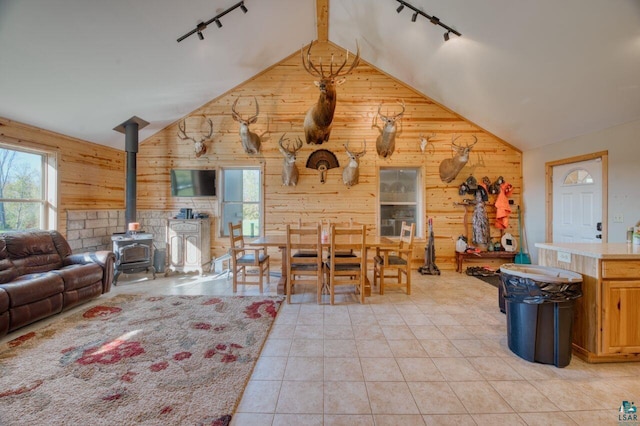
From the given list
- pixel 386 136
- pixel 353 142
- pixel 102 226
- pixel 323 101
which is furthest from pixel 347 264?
pixel 102 226

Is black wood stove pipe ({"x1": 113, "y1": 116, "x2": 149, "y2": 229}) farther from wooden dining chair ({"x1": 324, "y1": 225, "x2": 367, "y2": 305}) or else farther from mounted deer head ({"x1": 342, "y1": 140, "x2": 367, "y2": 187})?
mounted deer head ({"x1": 342, "y1": 140, "x2": 367, "y2": 187})

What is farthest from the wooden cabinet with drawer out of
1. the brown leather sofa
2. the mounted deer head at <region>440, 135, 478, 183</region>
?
the brown leather sofa

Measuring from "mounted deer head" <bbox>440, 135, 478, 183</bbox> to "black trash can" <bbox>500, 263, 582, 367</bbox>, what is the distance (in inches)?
120

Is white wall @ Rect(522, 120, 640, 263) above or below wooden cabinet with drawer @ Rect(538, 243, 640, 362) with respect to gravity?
above

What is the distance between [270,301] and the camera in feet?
11.3

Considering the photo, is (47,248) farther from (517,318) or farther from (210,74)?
(517,318)

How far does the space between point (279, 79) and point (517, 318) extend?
5418mm

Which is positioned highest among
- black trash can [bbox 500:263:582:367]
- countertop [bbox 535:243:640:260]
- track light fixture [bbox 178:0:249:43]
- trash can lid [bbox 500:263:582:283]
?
track light fixture [bbox 178:0:249:43]

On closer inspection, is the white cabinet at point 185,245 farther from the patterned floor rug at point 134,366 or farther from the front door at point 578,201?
the front door at point 578,201

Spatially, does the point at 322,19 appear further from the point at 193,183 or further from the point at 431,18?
the point at 193,183

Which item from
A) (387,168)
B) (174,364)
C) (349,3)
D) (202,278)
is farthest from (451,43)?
(202,278)

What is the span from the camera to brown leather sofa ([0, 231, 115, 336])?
2.53 m

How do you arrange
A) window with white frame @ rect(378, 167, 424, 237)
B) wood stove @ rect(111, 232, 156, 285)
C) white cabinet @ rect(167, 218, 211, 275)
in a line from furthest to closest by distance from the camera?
window with white frame @ rect(378, 167, 424, 237), white cabinet @ rect(167, 218, 211, 275), wood stove @ rect(111, 232, 156, 285)

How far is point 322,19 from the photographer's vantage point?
15.4 ft
